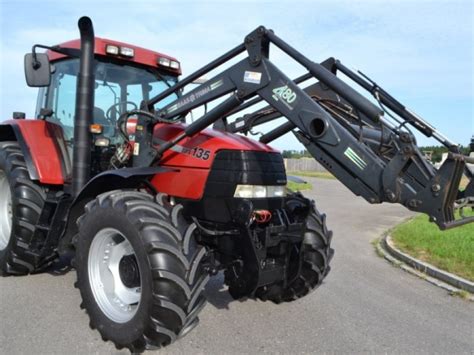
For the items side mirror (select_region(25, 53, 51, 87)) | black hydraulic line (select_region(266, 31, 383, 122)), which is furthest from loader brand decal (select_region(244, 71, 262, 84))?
side mirror (select_region(25, 53, 51, 87))

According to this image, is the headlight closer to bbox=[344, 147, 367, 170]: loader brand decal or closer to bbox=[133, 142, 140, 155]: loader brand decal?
bbox=[344, 147, 367, 170]: loader brand decal

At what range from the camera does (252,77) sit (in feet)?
11.5

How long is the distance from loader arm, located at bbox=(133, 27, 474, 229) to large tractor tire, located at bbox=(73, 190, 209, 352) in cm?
73

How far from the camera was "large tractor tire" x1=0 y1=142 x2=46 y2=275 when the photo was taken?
4.70 metres

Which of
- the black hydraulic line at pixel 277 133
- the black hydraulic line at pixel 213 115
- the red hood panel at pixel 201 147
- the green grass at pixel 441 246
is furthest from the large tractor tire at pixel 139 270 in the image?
the green grass at pixel 441 246

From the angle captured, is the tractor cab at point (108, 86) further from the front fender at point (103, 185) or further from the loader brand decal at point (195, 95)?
the loader brand decal at point (195, 95)

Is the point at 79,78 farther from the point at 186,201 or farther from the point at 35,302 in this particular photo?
the point at 35,302

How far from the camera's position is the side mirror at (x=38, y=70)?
4.22 m

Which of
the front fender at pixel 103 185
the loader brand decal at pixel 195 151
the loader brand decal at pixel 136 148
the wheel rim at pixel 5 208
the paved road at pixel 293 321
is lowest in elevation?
the paved road at pixel 293 321

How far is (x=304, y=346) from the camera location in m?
3.59

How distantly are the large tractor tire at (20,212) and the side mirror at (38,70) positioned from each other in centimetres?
113

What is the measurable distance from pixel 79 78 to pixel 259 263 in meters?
2.48

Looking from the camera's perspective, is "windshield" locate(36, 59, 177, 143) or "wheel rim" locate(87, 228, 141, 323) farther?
"windshield" locate(36, 59, 177, 143)

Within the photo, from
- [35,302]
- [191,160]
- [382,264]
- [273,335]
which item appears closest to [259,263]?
[273,335]
